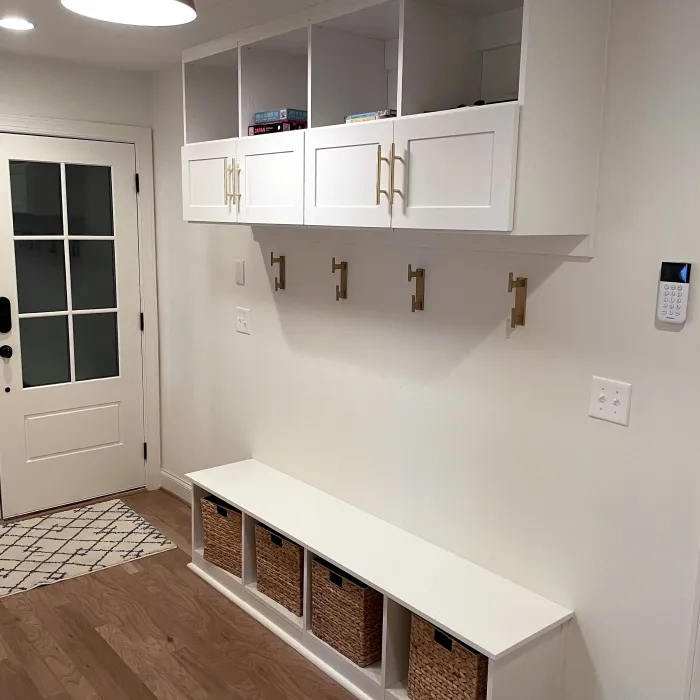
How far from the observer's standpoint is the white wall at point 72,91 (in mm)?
3521

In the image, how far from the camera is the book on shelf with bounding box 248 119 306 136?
8.52 ft

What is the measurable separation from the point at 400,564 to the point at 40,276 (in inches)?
97.4

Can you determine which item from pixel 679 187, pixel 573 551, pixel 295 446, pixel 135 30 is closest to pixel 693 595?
pixel 573 551

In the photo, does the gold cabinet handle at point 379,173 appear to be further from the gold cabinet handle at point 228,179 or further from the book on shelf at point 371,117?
the gold cabinet handle at point 228,179

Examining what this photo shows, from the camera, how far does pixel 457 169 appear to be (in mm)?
1938

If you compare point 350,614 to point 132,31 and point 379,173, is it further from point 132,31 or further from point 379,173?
point 132,31

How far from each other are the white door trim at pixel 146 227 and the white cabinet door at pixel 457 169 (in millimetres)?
2319

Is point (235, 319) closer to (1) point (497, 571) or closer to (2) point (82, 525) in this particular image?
(2) point (82, 525)

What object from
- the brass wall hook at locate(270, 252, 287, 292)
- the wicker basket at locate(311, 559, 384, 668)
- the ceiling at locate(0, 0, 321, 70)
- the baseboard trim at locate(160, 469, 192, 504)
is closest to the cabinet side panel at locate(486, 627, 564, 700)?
the wicker basket at locate(311, 559, 384, 668)

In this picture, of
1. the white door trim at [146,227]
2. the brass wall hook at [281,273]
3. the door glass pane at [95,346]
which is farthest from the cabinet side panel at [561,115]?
the door glass pane at [95,346]

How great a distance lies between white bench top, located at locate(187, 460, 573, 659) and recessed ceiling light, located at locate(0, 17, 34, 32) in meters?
2.01

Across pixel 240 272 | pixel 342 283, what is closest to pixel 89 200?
pixel 240 272

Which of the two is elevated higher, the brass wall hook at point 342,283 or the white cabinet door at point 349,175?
the white cabinet door at point 349,175

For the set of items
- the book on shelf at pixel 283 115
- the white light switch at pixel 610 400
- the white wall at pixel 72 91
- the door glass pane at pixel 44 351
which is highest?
the white wall at pixel 72 91
